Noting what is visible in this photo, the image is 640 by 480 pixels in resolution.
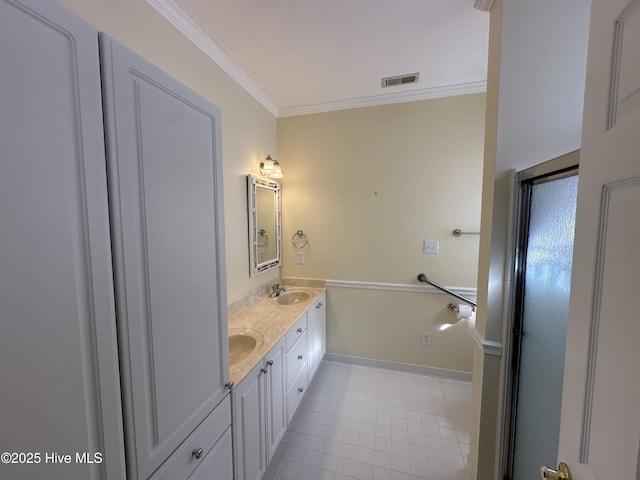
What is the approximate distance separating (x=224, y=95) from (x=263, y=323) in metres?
1.75

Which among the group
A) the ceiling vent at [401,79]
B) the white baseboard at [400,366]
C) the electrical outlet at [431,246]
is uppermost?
the ceiling vent at [401,79]

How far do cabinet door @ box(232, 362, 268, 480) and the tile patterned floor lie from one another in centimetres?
37

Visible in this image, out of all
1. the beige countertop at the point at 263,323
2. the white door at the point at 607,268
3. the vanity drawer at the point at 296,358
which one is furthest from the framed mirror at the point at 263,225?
the white door at the point at 607,268

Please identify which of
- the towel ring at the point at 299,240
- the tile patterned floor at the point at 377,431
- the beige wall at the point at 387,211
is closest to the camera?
the tile patterned floor at the point at 377,431

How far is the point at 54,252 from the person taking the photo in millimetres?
506

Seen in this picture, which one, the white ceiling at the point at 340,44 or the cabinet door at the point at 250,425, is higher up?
the white ceiling at the point at 340,44

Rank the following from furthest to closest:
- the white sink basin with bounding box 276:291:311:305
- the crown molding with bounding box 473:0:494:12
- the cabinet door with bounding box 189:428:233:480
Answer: the white sink basin with bounding box 276:291:311:305 → the crown molding with bounding box 473:0:494:12 → the cabinet door with bounding box 189:428:233:480

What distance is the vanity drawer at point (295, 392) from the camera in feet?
5.88

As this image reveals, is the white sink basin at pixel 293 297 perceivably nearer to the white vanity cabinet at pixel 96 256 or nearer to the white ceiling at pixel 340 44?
the white vanity cabinet at pixel 96 256

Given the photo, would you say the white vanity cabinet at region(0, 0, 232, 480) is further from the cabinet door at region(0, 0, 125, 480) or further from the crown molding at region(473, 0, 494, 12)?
the crown molding at region(473, 0, 494, 12)

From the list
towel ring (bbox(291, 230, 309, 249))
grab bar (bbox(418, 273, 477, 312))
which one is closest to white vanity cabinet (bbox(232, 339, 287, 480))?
towel ring (bbox(291, 230, 309, 249))

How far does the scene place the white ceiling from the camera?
1.45 metres

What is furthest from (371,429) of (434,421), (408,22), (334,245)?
(408,22)

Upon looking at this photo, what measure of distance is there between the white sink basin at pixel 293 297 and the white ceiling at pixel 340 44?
76.5 inches
